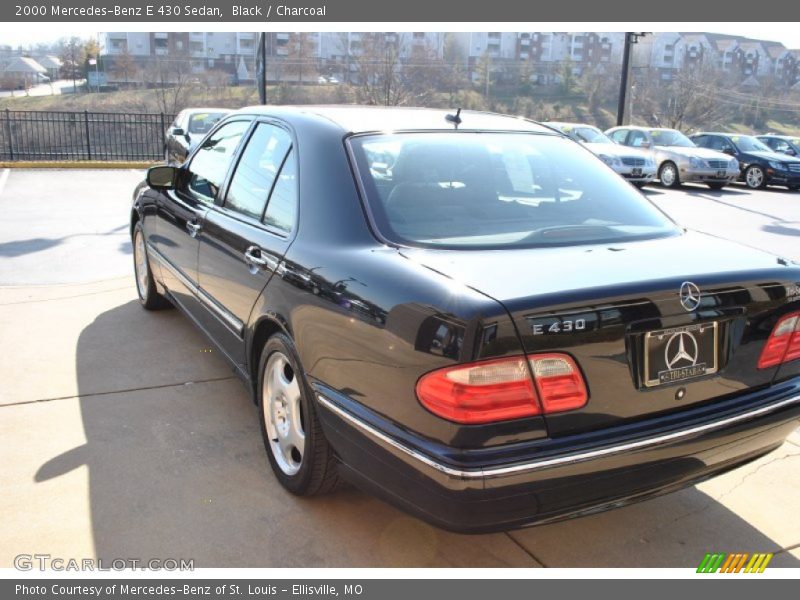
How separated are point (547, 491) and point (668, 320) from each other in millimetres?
676

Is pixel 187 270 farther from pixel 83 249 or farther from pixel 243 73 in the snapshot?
pixel 243 73

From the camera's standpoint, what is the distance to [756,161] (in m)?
20.4

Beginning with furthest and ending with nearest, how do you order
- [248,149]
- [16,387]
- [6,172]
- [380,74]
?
[380,74], [6,172], [16,387], [248,149]

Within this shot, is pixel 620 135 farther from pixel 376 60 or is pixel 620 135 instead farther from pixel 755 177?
pixel 376 60

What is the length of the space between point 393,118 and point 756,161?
65.1ft

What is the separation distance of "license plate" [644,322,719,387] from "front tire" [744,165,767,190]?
20.3m

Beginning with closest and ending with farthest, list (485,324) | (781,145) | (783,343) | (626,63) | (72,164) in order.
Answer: (485,324) < (783,343) < (72,164) < (626,63) < (781,145)

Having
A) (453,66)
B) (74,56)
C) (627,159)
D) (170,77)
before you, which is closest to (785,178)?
(627,159)

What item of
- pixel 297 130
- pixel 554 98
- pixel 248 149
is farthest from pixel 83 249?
pixel 554 98

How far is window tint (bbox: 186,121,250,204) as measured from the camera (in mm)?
4160

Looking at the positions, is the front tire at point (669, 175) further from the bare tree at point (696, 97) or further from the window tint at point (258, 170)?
the bare tree at point (696, 97)

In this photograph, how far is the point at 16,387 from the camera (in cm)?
434

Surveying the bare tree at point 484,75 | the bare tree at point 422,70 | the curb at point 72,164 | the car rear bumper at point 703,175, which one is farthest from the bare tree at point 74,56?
the car rear bumper at point 703,175

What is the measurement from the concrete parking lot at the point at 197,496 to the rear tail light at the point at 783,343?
793 millimetres
